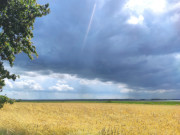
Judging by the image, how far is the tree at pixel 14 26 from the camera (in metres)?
12.4

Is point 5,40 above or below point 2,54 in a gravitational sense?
above

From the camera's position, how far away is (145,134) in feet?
25.0

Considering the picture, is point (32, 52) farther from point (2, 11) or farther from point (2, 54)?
point (2, 11)

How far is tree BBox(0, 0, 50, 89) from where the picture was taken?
40.5 ft

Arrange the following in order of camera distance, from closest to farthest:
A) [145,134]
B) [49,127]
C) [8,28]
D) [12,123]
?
1. [145,134]
2. [49,127]
3. [12,123]
4. [8,28]

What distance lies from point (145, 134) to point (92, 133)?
2262 mm

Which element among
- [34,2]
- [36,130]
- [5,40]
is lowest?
[36,130]

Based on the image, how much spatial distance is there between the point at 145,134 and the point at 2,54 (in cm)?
1046

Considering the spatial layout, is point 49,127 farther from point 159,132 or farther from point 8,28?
point 8,28

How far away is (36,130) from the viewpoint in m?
9.23

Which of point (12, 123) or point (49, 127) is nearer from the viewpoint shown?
point (49, 127)

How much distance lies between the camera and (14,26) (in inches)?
482

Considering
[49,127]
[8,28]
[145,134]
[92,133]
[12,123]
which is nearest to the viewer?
[145,134]

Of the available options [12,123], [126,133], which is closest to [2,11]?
[12,123]
